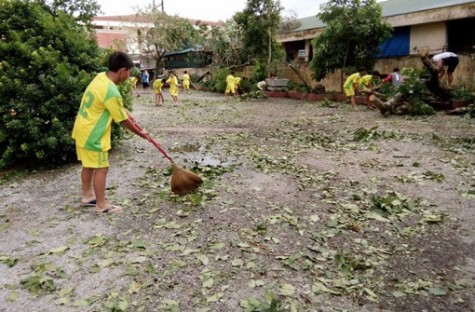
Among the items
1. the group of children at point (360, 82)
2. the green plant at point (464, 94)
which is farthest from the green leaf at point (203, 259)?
the green plant at point (464, 94)

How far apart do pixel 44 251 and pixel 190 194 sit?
1.66 m

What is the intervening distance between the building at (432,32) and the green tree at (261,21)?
10.2ft

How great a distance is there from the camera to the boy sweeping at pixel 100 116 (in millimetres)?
4055

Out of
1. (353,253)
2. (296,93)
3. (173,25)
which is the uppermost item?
(173,25)

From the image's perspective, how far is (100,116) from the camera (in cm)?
416

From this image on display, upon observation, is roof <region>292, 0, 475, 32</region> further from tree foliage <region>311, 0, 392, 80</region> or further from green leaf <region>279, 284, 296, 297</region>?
green leaf <region>279, 284, 296, 297</region>

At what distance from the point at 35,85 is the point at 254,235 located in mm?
4296

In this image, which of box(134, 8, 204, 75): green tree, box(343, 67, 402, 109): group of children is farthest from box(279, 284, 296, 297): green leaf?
box(134, 8, 204, 75): green tree

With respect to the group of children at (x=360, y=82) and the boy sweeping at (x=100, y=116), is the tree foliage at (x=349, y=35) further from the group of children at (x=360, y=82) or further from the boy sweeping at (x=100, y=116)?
the boy sweeping at (x=100, y=116)

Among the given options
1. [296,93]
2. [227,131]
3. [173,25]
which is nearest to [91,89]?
[227,131]

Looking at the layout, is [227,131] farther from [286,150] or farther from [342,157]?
[342,157]

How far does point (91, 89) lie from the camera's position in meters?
4.08

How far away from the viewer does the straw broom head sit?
15.0 ft

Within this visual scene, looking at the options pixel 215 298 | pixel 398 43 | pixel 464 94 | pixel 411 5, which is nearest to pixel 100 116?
pixel 215 298
